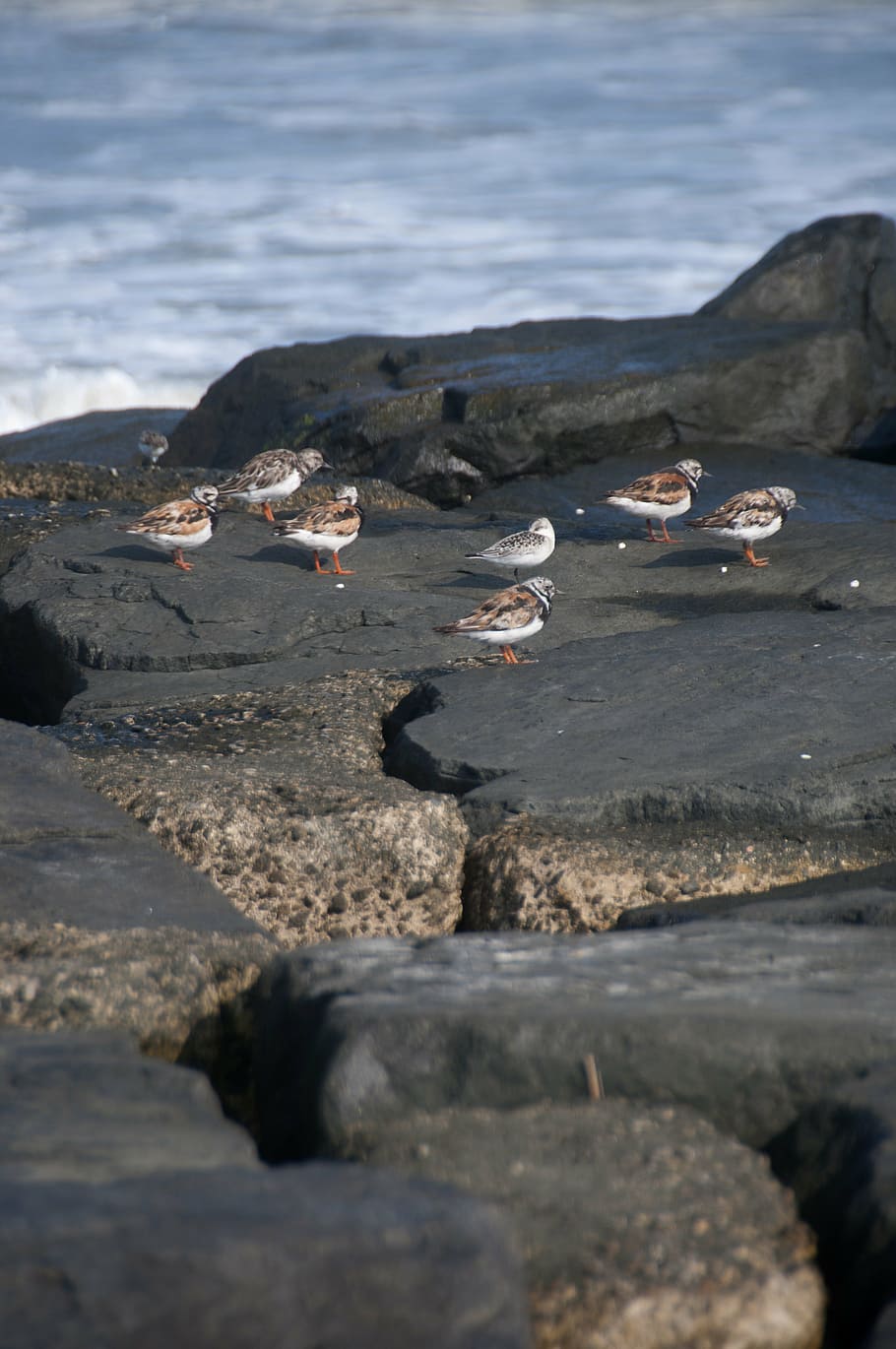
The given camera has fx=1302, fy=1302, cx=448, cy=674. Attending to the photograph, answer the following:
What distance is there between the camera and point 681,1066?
301 cm

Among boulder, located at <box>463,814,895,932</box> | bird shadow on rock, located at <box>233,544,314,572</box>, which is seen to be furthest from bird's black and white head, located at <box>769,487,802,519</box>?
boulder, located at <box>463,814,895,932</box>

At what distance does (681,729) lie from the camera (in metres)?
5.97

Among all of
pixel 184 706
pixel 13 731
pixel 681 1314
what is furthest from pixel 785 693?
pixel 681 1314

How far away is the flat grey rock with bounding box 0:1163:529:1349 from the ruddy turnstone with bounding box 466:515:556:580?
732cm

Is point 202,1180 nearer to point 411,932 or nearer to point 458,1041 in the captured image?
point 458,1041

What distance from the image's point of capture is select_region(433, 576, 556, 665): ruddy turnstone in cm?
768

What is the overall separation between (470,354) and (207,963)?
52.7 feet

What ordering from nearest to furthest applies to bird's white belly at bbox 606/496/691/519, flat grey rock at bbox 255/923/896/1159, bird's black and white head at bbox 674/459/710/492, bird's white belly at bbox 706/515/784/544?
1. flat grey rock at bbox 255/923/896/1159
2. bird's white belly at bbox 706/515/784/544
3. bird's white belly at bbox 606/496/691/519
4. bird's black and white head at bbox 674/459/710/492

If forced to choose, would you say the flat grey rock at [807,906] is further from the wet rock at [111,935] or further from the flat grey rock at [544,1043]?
the wet rock at [111,935]

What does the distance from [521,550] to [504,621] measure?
6.05ft

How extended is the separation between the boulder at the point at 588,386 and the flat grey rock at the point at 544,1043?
1307cm

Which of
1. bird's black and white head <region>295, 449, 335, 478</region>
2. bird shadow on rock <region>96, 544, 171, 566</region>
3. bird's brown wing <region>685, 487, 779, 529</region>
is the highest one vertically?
bird's brown wing <region>685, 487, 779, 529</region>

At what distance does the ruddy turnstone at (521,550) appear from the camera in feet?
Answer: 30.9

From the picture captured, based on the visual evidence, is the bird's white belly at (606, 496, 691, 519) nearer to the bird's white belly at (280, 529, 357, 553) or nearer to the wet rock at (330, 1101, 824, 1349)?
the bird's white belly at (280, 529, 357, 553)
